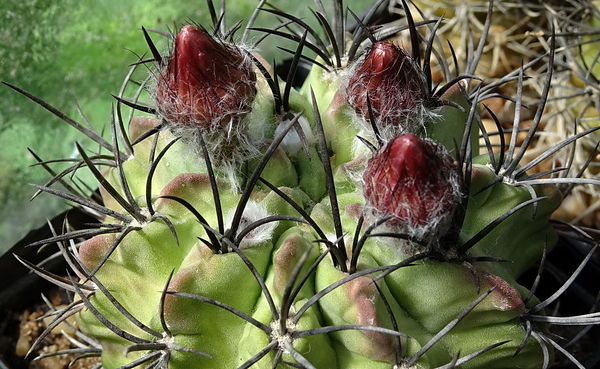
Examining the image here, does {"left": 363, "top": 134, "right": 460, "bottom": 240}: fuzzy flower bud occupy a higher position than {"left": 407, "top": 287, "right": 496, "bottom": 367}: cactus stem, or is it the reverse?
{"left": 363, "top": 134, "right": 460, "bottom": 240}: fuzzy flower bud

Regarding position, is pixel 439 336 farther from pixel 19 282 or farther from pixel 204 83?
pixel 19 282

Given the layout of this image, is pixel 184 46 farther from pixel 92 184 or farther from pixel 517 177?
pixel 92 184

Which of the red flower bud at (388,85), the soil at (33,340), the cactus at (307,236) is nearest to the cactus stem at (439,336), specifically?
the cactus at (307,236)

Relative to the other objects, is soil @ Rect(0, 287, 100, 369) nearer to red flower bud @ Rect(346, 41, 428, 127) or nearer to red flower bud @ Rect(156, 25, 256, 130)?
red flower bud @ Rect(156, 25, 256, 130)

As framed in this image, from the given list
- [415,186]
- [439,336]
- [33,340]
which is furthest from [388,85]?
[33,340]

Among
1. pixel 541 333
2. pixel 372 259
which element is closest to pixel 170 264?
pixel 372 259

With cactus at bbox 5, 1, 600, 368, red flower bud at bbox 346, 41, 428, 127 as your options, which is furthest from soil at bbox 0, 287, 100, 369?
red flower bud at bbox 346, 41, 428, 127
